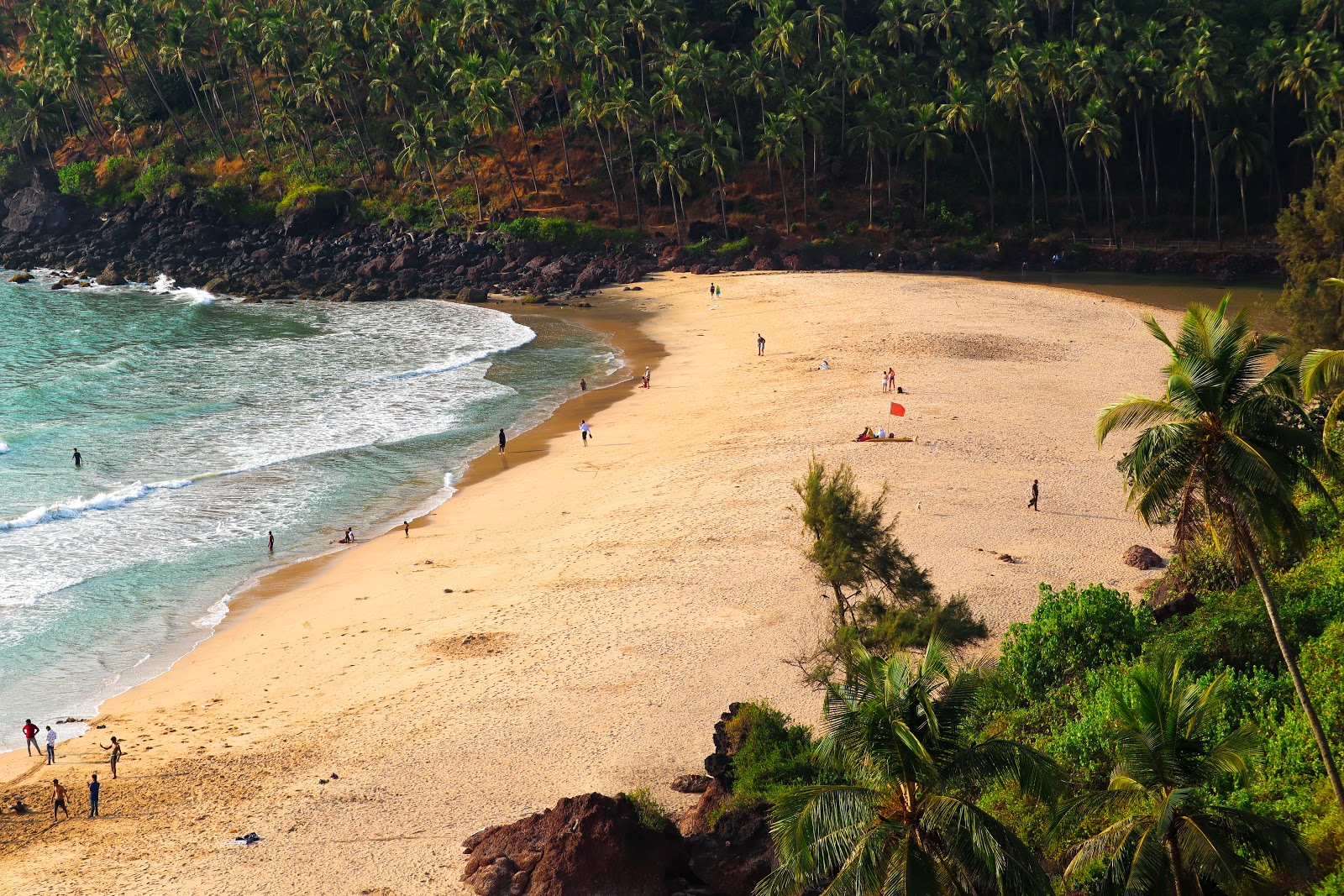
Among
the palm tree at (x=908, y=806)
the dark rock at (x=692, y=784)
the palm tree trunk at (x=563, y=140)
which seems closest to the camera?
the palm tree at (x=908, y=806)

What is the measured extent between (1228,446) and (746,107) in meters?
79.7

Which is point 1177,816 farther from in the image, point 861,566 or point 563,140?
point 563,140

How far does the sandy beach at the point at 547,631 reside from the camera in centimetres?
1827

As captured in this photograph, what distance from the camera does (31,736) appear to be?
68.2ft

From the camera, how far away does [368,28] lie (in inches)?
3521

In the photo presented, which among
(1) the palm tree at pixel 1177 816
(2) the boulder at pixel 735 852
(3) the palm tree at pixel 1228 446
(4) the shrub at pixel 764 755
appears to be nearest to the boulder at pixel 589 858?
(2) the boulder at pixel 735 852

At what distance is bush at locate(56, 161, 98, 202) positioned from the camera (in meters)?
95.2

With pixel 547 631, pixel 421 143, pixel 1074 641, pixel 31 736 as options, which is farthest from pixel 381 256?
pixel 1074 641

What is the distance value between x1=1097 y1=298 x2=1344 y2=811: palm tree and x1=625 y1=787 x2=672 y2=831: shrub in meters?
8.43

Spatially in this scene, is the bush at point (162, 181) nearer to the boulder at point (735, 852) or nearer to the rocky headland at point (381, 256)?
the rocky headland at point (381, 256)

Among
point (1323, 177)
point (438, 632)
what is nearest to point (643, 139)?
point (1323, 177)

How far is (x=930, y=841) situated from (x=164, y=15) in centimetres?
11041

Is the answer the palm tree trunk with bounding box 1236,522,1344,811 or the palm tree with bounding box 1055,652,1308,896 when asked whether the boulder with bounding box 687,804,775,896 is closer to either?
the palm tree with bounding box 1055,652,1308,896

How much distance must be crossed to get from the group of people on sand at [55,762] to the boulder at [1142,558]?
72.4ft
